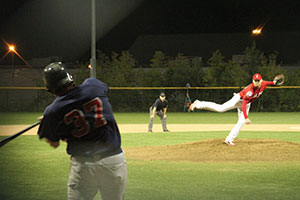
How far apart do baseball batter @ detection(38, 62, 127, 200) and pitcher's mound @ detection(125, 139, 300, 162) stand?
23.4 ft

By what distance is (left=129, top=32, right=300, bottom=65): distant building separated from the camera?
5053 cm

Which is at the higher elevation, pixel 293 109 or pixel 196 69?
pixel 196 69

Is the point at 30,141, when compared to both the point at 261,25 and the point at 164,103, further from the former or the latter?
the point at 261,25

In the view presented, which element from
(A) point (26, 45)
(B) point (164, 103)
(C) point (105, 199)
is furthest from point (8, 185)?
(A) point (26, 45)

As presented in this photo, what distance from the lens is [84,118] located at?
13.3 ft

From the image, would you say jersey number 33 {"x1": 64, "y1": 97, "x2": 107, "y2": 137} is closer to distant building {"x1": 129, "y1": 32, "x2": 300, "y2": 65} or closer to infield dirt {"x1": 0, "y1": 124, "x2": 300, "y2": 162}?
infield dirt {"x1": 0, "y1": 124, "x2": 300, "y2": 162}

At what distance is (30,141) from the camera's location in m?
16.3

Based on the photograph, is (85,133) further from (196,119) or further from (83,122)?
(196,119)

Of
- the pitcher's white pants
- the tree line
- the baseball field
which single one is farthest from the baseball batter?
the tree line

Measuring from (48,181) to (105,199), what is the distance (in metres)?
4.73

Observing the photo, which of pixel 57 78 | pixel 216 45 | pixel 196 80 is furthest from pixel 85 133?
pixel 216 45

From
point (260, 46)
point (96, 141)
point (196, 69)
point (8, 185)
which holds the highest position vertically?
point (260, 46)

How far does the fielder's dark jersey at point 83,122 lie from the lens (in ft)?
13.2

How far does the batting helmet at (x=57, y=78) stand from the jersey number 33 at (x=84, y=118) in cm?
26
